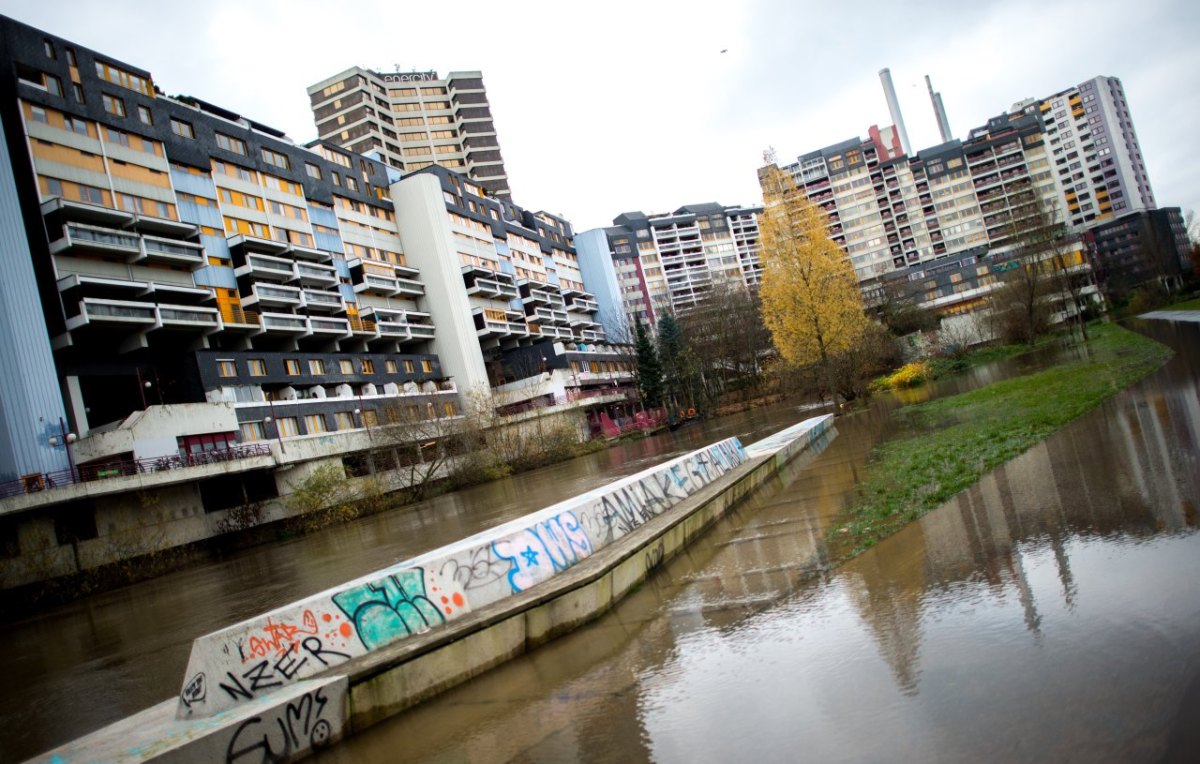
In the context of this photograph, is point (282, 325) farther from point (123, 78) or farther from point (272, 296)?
point (123, 78)

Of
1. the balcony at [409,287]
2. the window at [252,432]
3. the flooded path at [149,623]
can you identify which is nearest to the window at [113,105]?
the window at [252,432]

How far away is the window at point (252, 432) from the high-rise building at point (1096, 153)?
153 m

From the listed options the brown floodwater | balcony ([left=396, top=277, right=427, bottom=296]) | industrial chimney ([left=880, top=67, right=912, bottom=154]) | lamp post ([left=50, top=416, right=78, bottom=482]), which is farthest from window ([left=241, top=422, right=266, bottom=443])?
industrial chimney ([left=880, top=67, right=912, bottom=154])

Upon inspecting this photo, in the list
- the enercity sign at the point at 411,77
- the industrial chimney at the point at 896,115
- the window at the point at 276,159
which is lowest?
the window at the point at 276,159

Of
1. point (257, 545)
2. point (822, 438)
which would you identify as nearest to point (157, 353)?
point (257, 545)

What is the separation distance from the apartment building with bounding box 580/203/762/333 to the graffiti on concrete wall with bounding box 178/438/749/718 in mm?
120970

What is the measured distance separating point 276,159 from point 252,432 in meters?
25.2

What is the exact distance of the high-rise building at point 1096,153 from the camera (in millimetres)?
140750

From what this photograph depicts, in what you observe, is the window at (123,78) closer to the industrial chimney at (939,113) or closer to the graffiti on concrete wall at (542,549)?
the graffiti on concrete wall at (542,549)

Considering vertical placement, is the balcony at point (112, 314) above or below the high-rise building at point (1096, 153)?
below

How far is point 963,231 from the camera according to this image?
12675 centimetres

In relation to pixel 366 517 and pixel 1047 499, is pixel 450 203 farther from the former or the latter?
pixel 1047 499

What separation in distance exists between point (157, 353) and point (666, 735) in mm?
49248

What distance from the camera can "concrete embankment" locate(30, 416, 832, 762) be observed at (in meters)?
4.91
